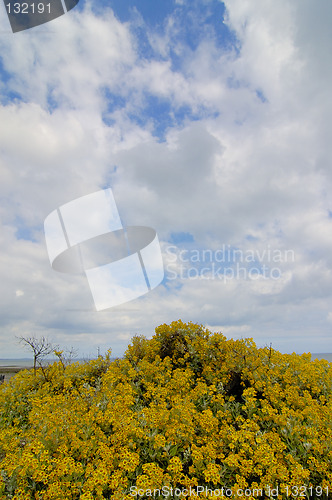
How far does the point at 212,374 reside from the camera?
6.94m

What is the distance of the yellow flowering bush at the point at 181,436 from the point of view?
3.85m

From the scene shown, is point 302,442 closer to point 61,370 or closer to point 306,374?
point 306,374

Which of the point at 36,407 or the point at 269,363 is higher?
the point at 269,363

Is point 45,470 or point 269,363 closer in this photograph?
point 45,470

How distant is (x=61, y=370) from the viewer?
8516mm

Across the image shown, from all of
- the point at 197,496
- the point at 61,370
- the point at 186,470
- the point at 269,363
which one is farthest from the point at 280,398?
the point at 61,370

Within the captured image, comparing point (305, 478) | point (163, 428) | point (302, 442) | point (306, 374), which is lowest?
point (305, 478)

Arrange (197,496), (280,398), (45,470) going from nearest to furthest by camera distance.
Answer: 1. (197,496)
2. (45,470)
3. (280,398)

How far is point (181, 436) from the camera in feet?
14.7

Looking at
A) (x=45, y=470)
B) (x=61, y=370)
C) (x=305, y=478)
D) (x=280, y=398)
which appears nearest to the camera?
(x=45, y=470)

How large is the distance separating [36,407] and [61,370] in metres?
2.30

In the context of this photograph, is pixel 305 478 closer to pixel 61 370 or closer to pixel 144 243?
pixel 61 370

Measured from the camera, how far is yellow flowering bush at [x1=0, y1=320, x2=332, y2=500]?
3.85 m

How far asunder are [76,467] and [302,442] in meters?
3.33
